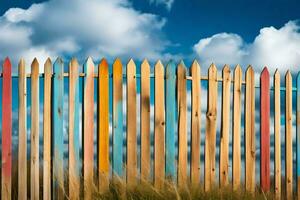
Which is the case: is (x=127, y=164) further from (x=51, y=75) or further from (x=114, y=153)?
(x=51, y=75)

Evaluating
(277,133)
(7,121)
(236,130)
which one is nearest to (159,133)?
(236,130)

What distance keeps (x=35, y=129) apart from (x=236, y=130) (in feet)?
8.85

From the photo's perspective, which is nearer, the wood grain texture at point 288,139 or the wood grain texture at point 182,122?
the wood grain texture at point 182,122

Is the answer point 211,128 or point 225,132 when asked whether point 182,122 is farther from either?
point 225,132

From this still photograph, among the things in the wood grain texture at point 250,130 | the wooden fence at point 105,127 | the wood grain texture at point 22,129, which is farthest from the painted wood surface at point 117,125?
the wood grain texture at point 250,130

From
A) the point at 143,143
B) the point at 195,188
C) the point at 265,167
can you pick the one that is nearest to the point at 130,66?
the point at 143,143

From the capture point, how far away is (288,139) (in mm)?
7672

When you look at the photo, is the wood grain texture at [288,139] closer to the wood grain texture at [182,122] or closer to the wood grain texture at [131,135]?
the wood grain texture at [182,122]

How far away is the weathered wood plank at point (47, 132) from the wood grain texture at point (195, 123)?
1.81 m

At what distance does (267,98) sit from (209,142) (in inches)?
48.4

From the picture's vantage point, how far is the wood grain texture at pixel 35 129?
625 centimetres

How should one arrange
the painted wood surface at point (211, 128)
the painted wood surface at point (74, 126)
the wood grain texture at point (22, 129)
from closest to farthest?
the painted wood surface at point (74, 126) → the wood grain texture at point (22, 129) → the painted wood surface at point (211, 128)

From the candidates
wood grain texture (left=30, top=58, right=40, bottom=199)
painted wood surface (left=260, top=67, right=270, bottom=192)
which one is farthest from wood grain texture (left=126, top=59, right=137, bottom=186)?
painted wood surface (left=260, top=67, right=270, bottom=192)

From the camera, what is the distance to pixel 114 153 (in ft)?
20.5
